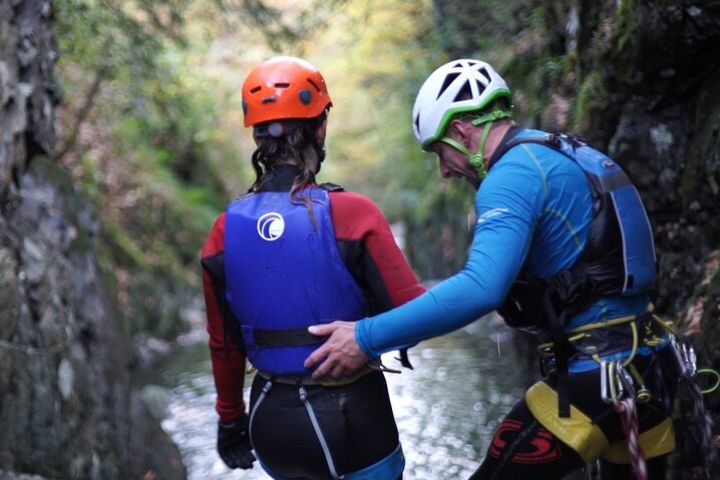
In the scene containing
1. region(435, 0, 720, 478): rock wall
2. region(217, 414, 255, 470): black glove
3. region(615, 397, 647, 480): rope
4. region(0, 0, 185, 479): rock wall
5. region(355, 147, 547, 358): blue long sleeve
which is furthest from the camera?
region(0, 0, 185, 479): rock wall

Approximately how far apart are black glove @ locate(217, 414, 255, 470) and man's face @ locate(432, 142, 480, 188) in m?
1.36

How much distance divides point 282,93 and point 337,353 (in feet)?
3.14

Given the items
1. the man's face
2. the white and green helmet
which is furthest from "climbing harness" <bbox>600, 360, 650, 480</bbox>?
Result: the white and green helmet

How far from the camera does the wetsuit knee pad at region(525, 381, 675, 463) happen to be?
2756 mm

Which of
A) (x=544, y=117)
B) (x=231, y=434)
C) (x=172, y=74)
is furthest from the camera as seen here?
(x=172, y=74)

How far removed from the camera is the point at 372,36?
49.7 ft

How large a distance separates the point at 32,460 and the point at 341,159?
2412cm

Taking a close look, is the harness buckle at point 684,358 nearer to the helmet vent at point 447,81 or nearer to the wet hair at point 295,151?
the helmet vent at point 447,81

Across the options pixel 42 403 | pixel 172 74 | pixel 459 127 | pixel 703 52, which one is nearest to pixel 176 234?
pixel 172 74

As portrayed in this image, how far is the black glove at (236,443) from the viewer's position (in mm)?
3414

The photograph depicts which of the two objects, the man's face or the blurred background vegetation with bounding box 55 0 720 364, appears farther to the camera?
the blurred background vegetation with bounding box 55 0 720 364

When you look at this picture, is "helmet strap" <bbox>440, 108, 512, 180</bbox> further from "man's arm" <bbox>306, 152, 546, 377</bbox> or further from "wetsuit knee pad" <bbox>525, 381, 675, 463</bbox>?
"wetsuit knee pad" <bbox>525, 381, 675, 463</bbox>

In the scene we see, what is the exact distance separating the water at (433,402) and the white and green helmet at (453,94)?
3.89 meters

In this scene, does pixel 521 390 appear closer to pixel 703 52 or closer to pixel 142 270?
pixel 703 52
